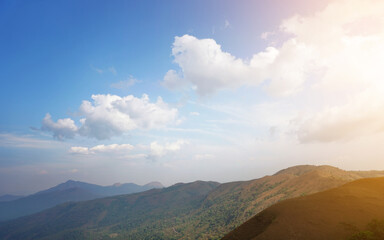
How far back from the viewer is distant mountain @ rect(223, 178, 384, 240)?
119 feet

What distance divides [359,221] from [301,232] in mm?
11116

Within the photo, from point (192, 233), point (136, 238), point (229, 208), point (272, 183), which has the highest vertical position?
point (272, 183)

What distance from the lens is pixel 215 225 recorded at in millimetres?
145375

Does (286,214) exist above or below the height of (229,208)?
above

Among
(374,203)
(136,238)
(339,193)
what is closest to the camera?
(374,203)

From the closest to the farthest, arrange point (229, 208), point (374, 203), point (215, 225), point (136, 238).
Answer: point (374, 203) → point (215, 225) → point (229, 208) → point (136, 238)

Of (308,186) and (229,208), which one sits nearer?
(308,186)

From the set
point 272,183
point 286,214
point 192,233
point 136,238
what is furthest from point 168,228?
point 286,214

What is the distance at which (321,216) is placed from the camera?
1604 inches

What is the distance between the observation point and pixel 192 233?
149500 millimetres

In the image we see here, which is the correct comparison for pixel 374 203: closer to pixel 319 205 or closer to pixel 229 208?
pixel 319 205

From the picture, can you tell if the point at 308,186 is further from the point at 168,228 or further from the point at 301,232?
the point at 168,228

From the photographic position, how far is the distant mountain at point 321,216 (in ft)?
119

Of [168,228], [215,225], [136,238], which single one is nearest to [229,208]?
[215,225]
